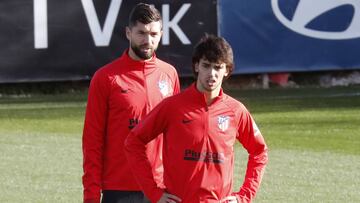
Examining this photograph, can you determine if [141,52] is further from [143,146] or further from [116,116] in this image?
[143,146]

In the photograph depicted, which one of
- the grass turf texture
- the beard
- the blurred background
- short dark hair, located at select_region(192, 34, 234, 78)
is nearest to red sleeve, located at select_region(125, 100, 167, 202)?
short dark hair, located at select_region(192, 34, 234, 78)

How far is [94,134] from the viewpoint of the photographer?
6.55 m

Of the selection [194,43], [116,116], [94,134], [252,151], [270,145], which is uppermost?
[252,151]

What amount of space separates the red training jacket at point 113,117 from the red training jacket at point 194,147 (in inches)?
26.1

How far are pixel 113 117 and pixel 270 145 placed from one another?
920 cm

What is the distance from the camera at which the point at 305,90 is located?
22047 mm

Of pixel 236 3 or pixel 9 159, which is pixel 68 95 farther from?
pixel 9 159

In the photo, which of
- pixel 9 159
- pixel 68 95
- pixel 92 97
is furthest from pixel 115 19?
pixel 92 97

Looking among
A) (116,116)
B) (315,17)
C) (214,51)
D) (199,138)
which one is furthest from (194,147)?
(315,17)

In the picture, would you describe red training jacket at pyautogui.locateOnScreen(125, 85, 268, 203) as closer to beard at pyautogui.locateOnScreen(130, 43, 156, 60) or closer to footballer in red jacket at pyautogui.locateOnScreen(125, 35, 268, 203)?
footballer in red jacket at pyautogui.locateOnScreen(125, 35, 268, 203)

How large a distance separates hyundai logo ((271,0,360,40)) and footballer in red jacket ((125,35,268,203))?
642 inches

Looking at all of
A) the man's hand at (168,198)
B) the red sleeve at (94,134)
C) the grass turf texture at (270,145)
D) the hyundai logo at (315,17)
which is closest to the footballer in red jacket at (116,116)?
the red sleeve at (94,134)

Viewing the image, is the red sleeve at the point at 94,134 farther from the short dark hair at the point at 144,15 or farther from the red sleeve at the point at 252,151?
the red sleeve at the point at 252,151

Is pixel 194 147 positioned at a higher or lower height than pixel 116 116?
higher
